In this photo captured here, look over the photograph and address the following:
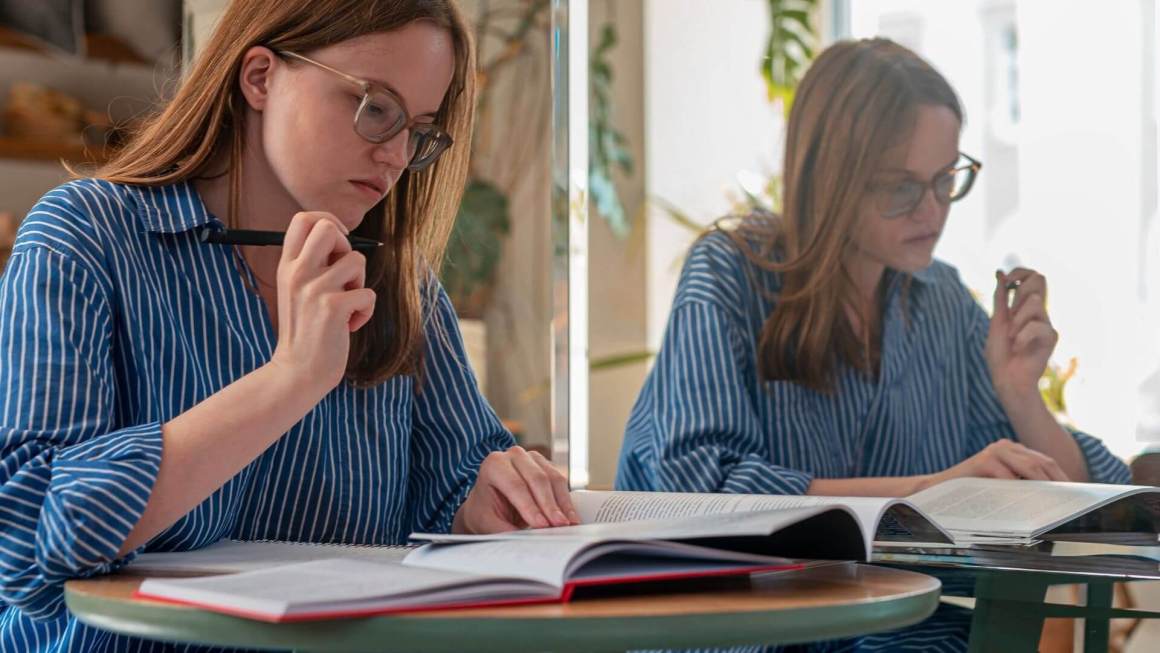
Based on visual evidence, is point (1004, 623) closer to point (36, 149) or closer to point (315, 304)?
point (315, 304)

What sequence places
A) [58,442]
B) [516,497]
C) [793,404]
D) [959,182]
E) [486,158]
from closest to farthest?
[58,442]
[516,497]
[793,404]
[959,182]
[486,158]

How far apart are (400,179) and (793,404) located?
642 mm

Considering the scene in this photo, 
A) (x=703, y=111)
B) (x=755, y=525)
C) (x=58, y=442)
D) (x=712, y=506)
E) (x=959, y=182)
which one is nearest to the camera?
(x=755, y=525)

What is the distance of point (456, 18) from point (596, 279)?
1008mm

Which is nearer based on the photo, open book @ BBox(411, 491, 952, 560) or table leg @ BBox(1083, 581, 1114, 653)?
open book @ BBox(411, 491, 952, 560)

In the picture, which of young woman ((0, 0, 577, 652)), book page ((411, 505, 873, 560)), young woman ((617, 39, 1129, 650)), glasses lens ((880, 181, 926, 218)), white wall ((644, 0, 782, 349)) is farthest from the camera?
white wall ((644, 0, 782, 349))

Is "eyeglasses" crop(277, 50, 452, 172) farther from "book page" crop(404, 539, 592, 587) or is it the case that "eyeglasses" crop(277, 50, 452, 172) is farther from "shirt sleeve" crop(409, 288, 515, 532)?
"book page" crop(404, 539, 592, 587)

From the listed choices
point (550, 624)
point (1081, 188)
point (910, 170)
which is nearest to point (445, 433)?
point (550, 624)

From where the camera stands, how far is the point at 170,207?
1.12 metres

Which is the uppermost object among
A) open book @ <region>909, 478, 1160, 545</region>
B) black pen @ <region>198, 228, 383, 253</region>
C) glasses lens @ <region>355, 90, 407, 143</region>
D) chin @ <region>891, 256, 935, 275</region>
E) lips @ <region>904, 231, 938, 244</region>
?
glasses lens @ <region>355, 90, 407, 143</region>

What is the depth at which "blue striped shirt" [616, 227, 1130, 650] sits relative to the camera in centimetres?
158

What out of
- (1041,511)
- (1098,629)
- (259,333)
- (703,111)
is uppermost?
(703,111)

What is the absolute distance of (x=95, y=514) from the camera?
30.9 inches

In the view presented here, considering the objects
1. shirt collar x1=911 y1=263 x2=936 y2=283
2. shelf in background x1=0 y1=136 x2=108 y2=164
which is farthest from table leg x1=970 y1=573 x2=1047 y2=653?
shelf in background x1=0 y1=136 x2=108 y2=164
